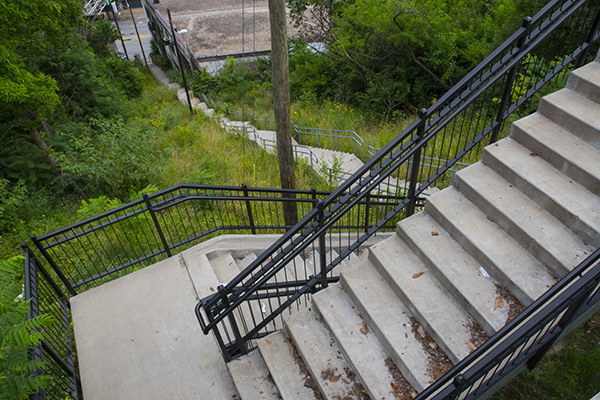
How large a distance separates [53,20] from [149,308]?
874cm

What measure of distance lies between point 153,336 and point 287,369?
207 centimetres

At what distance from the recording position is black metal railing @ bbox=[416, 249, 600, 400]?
245 centimetres

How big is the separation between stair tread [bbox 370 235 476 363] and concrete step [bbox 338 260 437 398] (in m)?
0.14

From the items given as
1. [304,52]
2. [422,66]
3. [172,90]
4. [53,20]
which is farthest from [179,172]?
[172,90]

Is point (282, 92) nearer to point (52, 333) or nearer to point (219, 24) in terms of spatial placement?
point (52, 333)

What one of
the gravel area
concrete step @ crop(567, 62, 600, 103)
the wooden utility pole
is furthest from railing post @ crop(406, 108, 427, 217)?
the gravel area

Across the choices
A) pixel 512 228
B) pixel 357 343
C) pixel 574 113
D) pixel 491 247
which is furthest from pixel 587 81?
pixel 357 343

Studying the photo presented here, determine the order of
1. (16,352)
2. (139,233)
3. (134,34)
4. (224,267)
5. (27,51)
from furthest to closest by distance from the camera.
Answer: (134,34) → (27,51) → (139,233) → (224,267) → (16,352)

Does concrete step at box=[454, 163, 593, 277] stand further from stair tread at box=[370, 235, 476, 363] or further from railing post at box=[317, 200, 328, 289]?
railing post at box=[317, 200, 328, 289]

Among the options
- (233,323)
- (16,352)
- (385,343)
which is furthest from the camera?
(233,323)

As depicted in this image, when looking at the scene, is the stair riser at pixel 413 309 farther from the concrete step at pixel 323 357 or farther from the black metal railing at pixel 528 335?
the concrete step at pixel 323 357

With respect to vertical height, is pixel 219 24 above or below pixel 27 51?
below

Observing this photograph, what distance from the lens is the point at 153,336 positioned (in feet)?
16.4

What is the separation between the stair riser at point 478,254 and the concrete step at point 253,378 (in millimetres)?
2538
